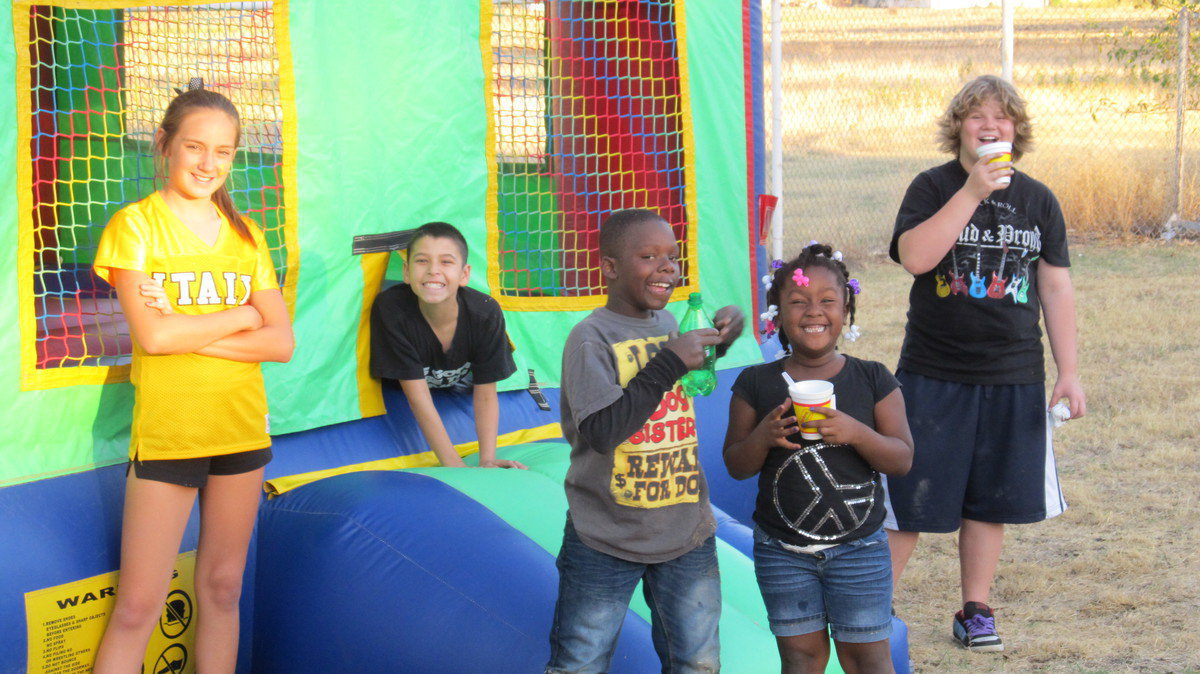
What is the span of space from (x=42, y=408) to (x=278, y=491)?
0.72 metres

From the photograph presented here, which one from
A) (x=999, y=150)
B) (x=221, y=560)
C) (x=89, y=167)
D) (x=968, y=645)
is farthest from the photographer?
(x=89, y=167)

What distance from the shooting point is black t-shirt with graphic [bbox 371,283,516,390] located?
395cm

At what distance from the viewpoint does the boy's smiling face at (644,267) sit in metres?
2.61

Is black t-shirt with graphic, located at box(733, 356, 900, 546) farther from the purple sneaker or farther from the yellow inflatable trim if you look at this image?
the purple sneaker

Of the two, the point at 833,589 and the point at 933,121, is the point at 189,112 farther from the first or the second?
the point at 933,121

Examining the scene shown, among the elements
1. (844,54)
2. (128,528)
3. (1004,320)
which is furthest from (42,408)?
Result: (844,54)

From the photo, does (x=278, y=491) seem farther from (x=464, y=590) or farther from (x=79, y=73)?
(x=79, y=73)

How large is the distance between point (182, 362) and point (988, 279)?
227cm

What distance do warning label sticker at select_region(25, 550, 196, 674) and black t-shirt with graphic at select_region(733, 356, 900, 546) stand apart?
5.47ft

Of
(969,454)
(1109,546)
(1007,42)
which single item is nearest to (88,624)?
(969,454)

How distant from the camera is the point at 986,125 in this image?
363 centimetres

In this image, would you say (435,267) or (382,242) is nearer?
(435,267)

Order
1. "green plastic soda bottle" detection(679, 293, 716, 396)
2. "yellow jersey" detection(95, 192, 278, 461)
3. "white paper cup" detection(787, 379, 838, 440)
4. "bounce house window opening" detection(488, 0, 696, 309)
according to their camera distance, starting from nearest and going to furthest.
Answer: "white paper cup" detection(787, 379, 838, 440)
"green plastic soda bottle" detection(679, 293, 716, 396)
"yellow jersey" detection(95, 192, 278, 461)
"bounce house window opening" detection(488, 0, 696, 309)

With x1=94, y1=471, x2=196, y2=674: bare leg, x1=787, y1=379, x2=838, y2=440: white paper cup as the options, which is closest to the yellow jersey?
x1=94, y1=471, x2=196, y2=674: bare leg
